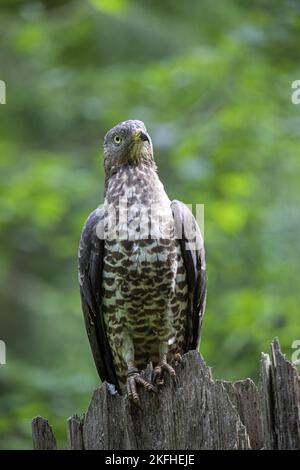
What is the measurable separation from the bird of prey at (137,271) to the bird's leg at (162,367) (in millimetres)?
17

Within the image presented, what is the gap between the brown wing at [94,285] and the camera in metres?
5.23

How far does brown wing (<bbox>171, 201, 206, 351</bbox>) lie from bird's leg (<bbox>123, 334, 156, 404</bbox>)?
396 mm

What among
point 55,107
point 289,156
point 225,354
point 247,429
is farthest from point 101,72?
point 247,429

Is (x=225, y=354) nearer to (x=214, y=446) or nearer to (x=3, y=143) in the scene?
(x=3, y=143)

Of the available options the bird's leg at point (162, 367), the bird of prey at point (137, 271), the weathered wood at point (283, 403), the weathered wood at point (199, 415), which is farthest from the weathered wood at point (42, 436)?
the bird of prey at point (137, 271)

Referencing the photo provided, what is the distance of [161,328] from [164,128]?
12.0ft

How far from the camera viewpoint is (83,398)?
7.69m

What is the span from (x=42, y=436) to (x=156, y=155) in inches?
224

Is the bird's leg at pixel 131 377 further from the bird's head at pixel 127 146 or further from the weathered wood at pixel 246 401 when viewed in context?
the bird's head at pixel 127 146

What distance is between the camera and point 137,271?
4992 mm

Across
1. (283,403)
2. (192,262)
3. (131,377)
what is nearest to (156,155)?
(192,262)

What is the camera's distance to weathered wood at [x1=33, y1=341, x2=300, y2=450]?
11.4ft

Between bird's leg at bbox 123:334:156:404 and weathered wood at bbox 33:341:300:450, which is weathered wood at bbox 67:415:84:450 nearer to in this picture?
weathered wood at bbox 33:341:300:450

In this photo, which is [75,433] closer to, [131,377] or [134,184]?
[131,377]
